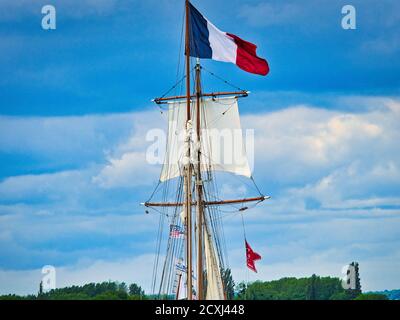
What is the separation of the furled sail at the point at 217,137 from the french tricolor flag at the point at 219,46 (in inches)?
935

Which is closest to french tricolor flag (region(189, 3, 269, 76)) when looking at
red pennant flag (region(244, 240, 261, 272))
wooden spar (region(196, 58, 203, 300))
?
wooden spar (region(196, 58, 203, 300))

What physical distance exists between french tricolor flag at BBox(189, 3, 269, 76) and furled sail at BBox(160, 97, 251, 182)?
2376 centimetres

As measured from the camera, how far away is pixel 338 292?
16038 centimetres

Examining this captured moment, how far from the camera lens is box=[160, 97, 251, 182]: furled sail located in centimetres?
7688

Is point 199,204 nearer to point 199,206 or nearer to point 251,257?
point 199,206

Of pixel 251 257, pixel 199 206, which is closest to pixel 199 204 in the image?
pixel 199 206

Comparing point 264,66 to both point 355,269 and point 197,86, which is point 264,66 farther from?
point 355,269

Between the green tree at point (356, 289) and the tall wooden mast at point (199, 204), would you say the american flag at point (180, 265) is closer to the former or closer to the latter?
the tall wooden mast at point (199, 204)

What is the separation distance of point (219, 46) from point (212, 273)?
74.0ft

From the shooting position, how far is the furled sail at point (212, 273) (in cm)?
6681
